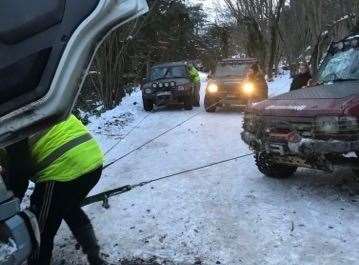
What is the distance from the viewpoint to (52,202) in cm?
378

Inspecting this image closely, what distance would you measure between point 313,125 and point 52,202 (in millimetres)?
3455

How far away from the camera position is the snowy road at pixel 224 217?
4.86m

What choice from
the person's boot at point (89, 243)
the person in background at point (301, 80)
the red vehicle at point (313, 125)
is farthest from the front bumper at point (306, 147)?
the person in background at point (301, 80)

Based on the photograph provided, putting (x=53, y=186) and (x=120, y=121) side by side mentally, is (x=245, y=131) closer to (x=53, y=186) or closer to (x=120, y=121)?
(x=53, y=186)

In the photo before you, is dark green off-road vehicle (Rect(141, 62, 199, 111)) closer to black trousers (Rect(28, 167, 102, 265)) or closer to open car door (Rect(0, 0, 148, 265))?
black trousers (Rect(28, 167, 102, 265))

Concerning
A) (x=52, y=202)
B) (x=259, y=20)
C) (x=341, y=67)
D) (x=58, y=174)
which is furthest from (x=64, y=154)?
(x=259, y=20)

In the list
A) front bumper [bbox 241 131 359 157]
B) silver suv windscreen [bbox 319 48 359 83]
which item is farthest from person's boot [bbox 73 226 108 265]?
silver suv windscreen [bbox 319 48 359 83]

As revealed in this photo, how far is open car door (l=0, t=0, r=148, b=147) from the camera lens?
2023 mm

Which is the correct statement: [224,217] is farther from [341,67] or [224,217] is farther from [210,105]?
[210,105]

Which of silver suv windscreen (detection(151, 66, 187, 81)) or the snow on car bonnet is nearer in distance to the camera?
the snow on car bonnet

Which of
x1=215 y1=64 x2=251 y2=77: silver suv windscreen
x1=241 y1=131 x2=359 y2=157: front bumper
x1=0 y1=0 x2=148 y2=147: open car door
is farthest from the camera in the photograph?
x1=215 y1=64 x2=251 y2=77: silver suv windscreen

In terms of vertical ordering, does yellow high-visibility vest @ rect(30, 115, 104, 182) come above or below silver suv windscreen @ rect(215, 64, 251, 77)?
above

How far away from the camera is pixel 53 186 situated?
147 inches

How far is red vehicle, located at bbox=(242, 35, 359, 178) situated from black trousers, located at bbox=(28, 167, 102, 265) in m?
3.01
